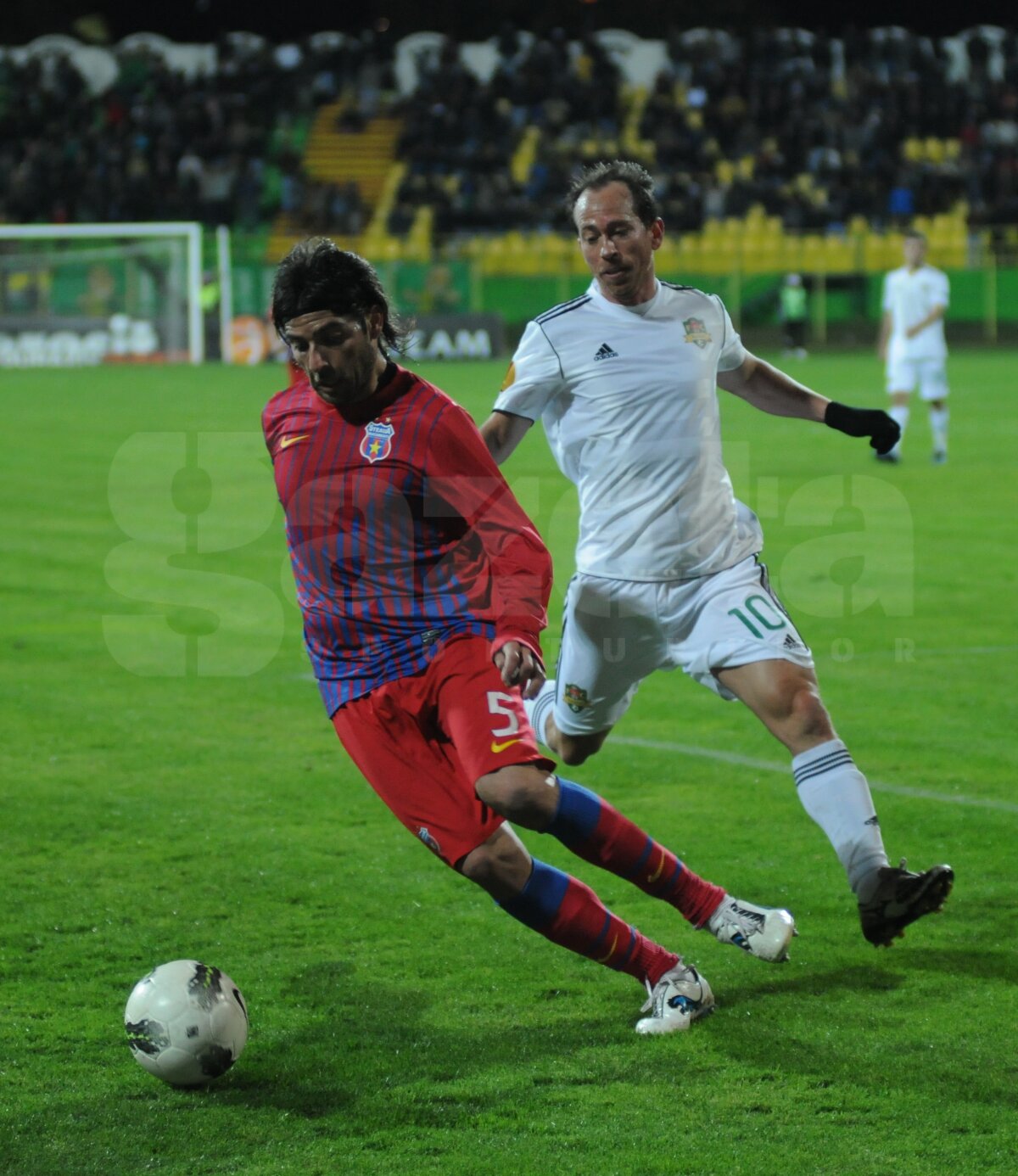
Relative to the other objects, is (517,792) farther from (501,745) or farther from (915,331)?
(915,331)

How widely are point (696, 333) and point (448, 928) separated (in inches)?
73.2

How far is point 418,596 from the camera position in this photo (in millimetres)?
4012

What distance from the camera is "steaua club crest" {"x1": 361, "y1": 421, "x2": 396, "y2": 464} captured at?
3977mm

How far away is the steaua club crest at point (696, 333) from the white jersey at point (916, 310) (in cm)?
1252

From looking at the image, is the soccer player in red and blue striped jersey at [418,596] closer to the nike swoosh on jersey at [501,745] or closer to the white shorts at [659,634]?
the nike swoosh on jersey at [501,745]

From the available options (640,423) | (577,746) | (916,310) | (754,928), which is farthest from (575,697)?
(916,310)

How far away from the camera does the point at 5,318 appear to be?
3241 centimetres

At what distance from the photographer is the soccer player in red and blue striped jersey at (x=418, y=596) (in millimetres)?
3863

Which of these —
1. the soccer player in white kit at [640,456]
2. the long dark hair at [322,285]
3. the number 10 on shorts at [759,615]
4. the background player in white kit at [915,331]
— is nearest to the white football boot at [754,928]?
the soccer player in white kit at [640,456]

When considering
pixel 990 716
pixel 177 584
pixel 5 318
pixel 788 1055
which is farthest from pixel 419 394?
pixel 5 318

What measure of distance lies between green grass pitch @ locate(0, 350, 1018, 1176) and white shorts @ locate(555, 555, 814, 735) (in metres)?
0.61

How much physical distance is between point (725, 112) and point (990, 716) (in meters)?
35.8

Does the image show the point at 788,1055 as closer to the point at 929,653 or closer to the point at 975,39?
the point at 929,653

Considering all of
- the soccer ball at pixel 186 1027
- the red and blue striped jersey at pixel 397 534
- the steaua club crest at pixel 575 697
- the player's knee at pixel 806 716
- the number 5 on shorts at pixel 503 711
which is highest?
the red and blue striped jersey at pixel 397 534
